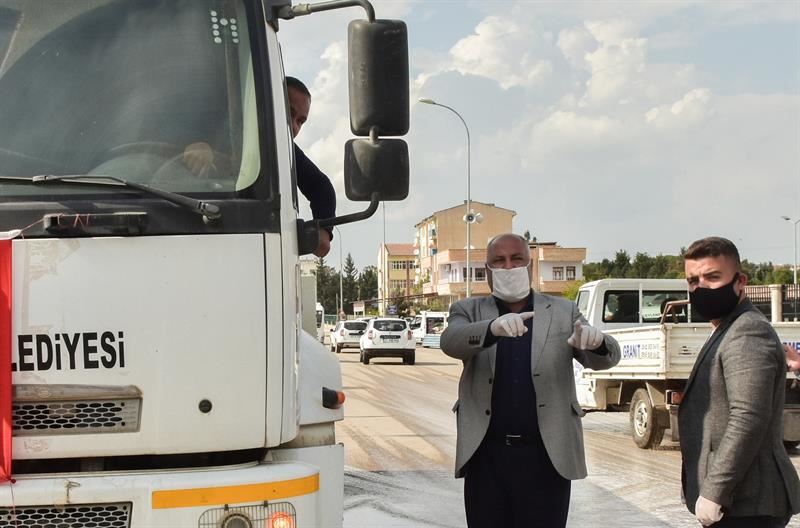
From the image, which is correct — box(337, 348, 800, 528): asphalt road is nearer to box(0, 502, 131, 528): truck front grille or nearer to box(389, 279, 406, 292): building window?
box(0, 502, 131, 528): truck front grille

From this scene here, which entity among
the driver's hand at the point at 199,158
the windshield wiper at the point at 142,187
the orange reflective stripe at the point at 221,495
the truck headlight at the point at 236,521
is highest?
the driver's hand at the point at 199,158

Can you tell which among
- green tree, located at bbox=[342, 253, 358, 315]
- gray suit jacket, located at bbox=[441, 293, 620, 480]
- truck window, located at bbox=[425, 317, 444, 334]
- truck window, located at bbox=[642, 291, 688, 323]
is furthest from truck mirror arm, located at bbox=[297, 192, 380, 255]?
green tree, located at bbox=[342, 253, 358, 315]

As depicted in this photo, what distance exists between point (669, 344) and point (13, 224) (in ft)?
31.1

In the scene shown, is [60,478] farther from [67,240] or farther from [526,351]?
[526,351]

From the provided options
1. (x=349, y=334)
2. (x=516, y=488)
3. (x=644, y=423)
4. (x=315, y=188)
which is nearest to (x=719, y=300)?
(x=516, y=488)

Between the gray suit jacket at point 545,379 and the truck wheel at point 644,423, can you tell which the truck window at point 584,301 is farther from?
the gray suit jacket at point 545,379

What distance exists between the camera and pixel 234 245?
128 inches

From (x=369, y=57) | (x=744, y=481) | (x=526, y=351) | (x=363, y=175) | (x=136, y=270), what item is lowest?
(x=744, y=481)

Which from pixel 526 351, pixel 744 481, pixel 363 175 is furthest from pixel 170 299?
pixel 744 481

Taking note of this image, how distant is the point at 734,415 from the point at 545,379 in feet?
2.87

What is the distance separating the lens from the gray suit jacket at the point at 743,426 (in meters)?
3.61

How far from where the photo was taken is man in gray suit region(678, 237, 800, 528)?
3615 mm

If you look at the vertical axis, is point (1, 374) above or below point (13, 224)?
below

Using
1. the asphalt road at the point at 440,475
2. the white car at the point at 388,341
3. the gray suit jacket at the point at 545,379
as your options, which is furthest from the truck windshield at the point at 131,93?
the white car at the point at 388,341
